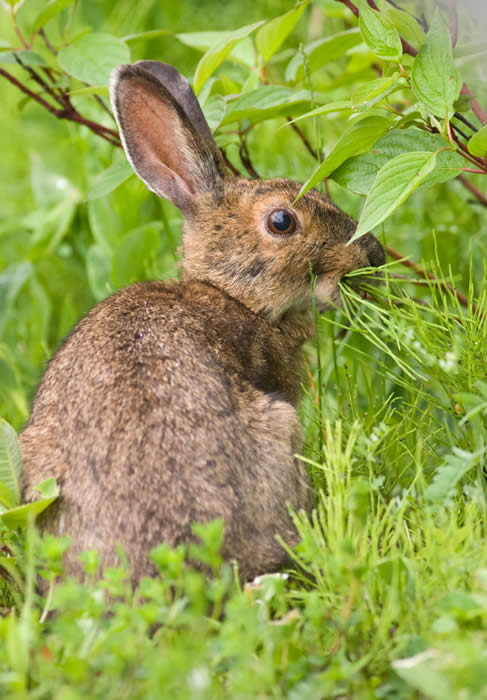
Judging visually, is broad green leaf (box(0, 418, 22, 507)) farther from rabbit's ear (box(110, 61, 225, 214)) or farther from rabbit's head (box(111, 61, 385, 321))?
rabbit's ear (box(110, 61, 225, 214))

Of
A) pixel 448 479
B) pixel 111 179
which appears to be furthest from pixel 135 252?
pixel 448 479

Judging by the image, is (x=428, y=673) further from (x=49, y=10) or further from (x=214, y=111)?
(x=49, y=10)

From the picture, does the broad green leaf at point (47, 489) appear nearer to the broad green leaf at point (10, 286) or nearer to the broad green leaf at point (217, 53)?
the broad green leaf at point (217, 53)

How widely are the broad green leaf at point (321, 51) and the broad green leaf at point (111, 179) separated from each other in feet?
3.28

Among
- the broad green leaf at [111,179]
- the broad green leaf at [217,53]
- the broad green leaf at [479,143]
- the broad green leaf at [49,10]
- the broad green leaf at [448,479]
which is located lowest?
the broad green leaf at [448,479]

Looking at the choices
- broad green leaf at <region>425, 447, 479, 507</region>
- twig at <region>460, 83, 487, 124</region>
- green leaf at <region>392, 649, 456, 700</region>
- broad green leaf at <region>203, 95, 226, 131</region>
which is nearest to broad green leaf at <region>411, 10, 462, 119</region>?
twig at <region>460, 83, 487, 124</region>

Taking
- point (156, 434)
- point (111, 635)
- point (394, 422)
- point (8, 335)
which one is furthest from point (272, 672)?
point (8, 335)

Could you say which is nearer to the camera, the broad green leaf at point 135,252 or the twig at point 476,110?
the twig at point 476,110

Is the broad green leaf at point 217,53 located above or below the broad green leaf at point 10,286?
above

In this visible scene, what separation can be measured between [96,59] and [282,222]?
125cm

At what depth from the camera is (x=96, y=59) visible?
170 inches

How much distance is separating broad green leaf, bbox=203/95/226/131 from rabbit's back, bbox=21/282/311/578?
111 centimetres

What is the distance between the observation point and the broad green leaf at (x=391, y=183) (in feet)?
10.6

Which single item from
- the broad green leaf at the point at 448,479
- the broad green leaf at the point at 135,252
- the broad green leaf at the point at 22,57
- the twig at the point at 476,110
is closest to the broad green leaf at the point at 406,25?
the twig at the point at 476,110
